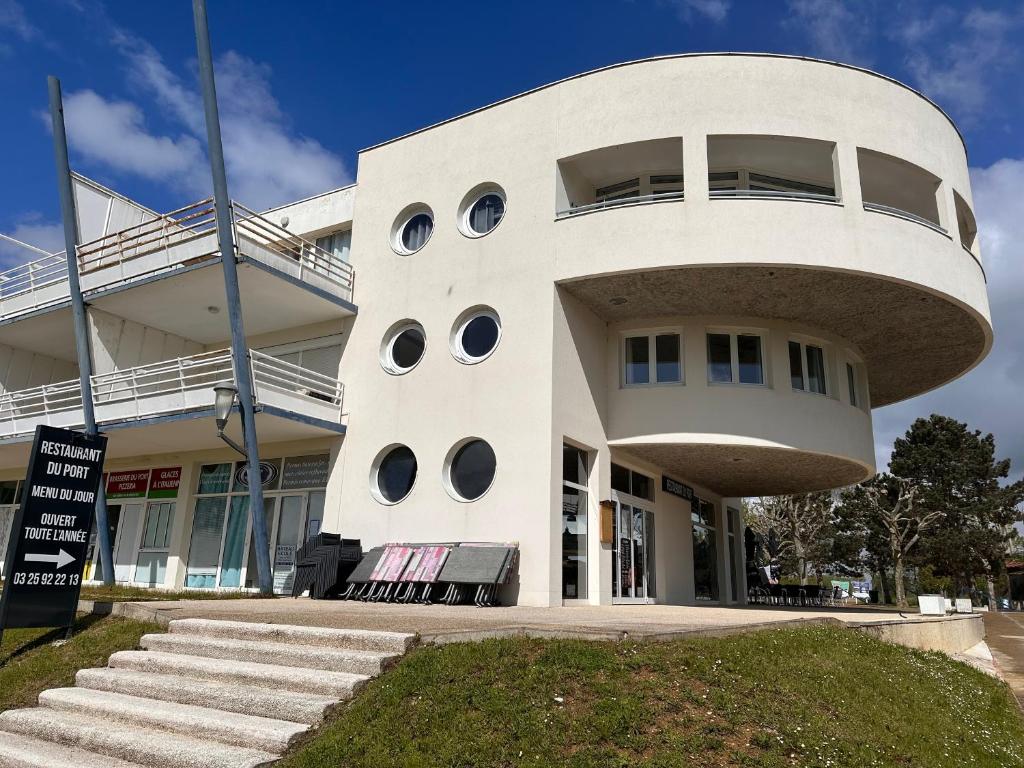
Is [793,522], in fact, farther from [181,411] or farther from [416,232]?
[181,411]

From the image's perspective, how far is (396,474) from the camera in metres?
15.8

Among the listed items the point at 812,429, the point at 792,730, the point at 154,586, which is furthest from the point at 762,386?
the point at 154,586

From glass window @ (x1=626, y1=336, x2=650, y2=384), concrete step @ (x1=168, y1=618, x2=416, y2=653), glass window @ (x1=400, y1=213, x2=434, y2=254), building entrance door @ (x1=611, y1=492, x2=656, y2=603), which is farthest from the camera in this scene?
glass window @ (x1=400, y1=213, x2=434, y2=254)

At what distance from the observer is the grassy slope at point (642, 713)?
4805 mm

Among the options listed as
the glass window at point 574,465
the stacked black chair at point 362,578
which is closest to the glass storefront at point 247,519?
the stacked black chair at point 362,578

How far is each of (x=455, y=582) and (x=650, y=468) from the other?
698 centimetres

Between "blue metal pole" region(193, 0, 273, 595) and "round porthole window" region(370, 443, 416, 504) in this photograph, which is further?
"round porthole window" region(370, 443, 416, 504)

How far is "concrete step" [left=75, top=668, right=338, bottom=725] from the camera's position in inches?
219

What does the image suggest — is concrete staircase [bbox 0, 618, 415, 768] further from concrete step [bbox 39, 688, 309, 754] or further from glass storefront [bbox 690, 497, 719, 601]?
glass storefront [bbox 690, 497, 719, 601]

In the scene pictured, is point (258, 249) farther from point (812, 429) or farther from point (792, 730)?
point (792, 730)

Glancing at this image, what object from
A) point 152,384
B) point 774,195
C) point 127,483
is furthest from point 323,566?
point 774,195

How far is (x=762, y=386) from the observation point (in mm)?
15883

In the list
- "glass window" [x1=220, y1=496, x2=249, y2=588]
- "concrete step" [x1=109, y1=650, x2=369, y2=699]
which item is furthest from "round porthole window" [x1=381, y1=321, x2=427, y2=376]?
"concrete step" [x1=109, y1=650, x2=369, y2=699]

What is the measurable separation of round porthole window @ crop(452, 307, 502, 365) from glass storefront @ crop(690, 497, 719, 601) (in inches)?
351
